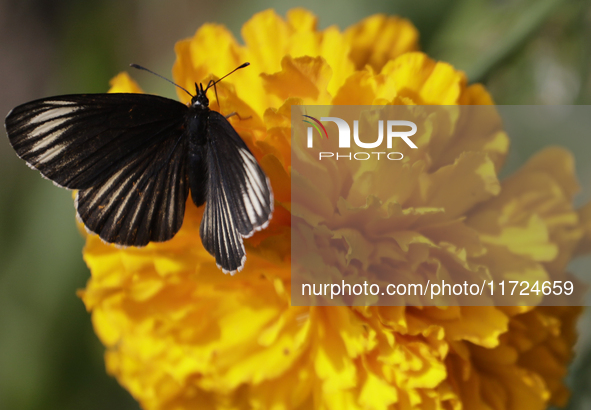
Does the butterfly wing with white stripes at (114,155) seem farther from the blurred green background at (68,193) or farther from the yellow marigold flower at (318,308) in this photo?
the blurred green background at (68,193)

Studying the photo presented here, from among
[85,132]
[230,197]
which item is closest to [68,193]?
[85,132]

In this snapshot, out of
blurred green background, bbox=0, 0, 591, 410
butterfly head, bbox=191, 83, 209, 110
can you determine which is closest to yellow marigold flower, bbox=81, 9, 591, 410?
butterfly head, bbox=191, 83, 209, 110

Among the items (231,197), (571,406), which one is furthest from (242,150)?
(571,406)

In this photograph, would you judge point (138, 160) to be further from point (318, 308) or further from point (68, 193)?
point (68, 193)

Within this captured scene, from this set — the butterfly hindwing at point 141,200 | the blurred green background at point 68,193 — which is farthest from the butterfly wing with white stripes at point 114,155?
the blurred green background at point 68,193

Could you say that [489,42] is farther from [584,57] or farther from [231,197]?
[231,197]

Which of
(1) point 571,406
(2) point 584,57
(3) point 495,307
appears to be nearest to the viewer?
(3) point 495,307
